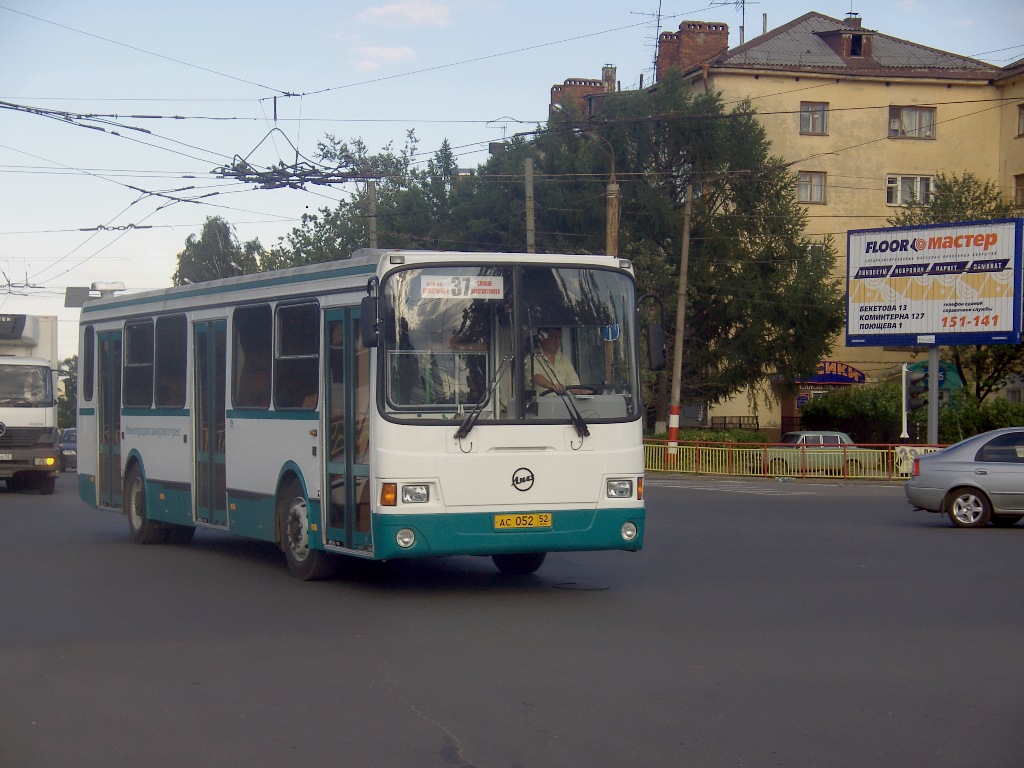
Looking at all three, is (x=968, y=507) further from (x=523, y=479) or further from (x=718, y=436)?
(x=718, y=436)

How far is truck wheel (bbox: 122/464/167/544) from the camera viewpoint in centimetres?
1616

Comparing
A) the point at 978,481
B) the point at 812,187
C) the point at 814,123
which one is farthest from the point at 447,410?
the point at 814,123

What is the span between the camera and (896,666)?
27.9ft

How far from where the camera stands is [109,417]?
1700 centimetres

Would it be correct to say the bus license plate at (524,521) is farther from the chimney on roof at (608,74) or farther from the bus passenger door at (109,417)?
the chimney on roof at (608,74)

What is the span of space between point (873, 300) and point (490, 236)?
17.5 metres

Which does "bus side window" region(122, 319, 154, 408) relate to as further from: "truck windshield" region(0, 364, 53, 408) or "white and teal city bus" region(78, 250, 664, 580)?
"truck windshield" region(0, 364, 53, 408)

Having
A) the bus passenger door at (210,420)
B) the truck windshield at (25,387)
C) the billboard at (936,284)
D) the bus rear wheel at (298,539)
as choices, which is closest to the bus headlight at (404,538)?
the bus rear wheel at (298,539)

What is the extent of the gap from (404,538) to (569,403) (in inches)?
70.8

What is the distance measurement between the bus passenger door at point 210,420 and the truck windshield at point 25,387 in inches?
556

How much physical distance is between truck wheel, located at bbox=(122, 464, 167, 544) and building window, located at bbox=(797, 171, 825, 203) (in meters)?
43.6

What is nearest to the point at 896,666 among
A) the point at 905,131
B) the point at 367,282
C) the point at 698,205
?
the point at 367,282

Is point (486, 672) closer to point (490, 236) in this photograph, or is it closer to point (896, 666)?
point (896, 666)

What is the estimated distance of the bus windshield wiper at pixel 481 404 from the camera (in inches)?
435
